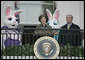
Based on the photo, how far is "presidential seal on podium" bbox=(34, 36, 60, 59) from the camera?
460 inches

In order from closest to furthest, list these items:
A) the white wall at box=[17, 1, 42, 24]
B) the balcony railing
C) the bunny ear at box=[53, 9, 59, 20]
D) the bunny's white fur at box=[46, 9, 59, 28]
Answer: the balcony railing, the bunny's white fur at box=[46, 9, 59, 28], the bunny ear at box=[53, 9, 59, 20], the white wall at box=[17, 1, 42, 24]

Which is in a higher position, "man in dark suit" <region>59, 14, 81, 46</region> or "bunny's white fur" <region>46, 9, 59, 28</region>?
"bunny's white fur" <region>46, 9, 59, 28</region>

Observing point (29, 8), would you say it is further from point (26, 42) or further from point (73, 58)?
point (73, 58)

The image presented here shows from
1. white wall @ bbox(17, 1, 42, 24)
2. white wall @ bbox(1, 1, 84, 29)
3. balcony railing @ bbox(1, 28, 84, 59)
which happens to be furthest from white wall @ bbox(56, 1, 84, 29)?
balcony railing @ bbox(1, 28, 84, 59)

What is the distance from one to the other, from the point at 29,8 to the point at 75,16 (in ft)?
5.88

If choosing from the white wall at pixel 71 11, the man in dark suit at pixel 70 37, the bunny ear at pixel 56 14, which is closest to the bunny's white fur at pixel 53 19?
the bunny ear at pixel 56 14

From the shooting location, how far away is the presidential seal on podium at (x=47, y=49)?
38.3 feet

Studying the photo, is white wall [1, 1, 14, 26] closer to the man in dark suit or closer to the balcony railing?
the balcony railing

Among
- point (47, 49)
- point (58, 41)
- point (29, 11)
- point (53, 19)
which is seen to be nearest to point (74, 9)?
point (53, 19)

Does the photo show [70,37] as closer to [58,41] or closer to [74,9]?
[58,41]

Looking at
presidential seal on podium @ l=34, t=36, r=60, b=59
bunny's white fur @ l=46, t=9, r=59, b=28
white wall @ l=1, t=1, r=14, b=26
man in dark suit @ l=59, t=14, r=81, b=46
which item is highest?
white wall @ l=1, t=1, r=14, b=26

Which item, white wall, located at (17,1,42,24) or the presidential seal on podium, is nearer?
the presidential seal on podium

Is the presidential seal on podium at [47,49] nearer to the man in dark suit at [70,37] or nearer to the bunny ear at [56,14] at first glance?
the man in dark suit at [70,37]

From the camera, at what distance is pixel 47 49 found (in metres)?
11.7
